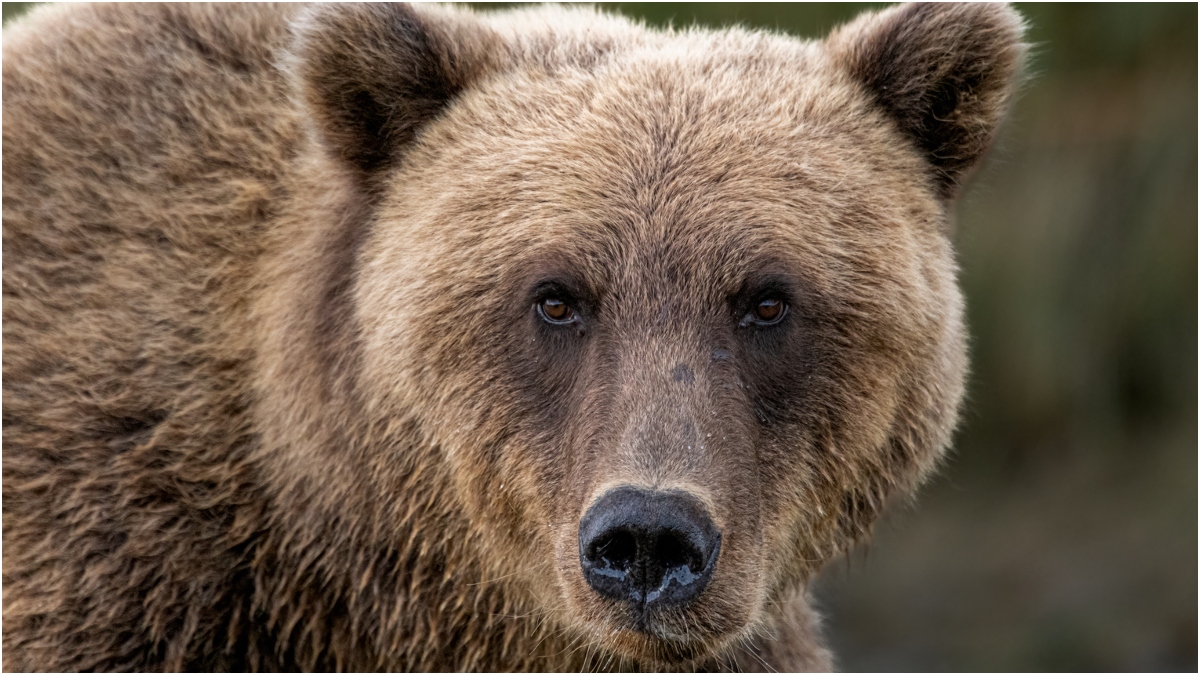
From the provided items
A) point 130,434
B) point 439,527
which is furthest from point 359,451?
→ point 130,434

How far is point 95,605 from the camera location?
19.4ft

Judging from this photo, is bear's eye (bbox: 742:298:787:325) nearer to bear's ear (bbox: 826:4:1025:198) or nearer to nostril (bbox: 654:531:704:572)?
nostril (bbox: 654:531:704:572)

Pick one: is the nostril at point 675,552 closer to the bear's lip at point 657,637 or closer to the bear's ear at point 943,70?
the bear's lip at point 657,637

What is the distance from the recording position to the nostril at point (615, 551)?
5059 mm

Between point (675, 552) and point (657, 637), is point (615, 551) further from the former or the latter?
point (657, 637)

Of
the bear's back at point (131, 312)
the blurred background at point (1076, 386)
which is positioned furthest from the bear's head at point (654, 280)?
the blurred background at point (1076, 386)

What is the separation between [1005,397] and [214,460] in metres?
14.2

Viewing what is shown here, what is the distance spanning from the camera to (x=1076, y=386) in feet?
59.2

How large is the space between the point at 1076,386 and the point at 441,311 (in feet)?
45.4

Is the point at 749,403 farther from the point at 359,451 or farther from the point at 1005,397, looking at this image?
the point at 1005,397

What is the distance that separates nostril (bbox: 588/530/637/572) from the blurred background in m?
11.8

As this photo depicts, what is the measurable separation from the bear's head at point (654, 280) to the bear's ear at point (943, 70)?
13 millimetres

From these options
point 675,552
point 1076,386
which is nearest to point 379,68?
point 675,552

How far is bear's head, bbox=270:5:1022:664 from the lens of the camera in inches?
213
